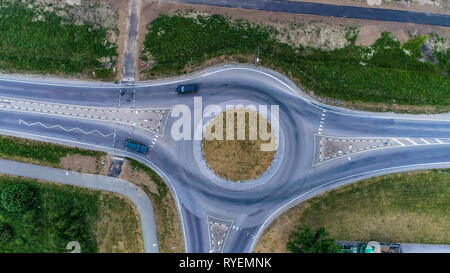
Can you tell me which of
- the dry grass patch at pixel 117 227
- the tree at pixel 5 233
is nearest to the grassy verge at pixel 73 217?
the dry grass patch at pixel 117 227

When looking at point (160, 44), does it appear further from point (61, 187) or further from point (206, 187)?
point (61, 187)

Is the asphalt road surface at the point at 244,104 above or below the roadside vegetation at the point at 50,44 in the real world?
below

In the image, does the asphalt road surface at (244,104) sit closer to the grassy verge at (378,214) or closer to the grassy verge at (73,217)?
the grassy verge at (378,214)

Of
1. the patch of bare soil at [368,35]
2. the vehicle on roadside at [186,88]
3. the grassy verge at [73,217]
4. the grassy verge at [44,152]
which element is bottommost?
the grassy verge at [73,217]
